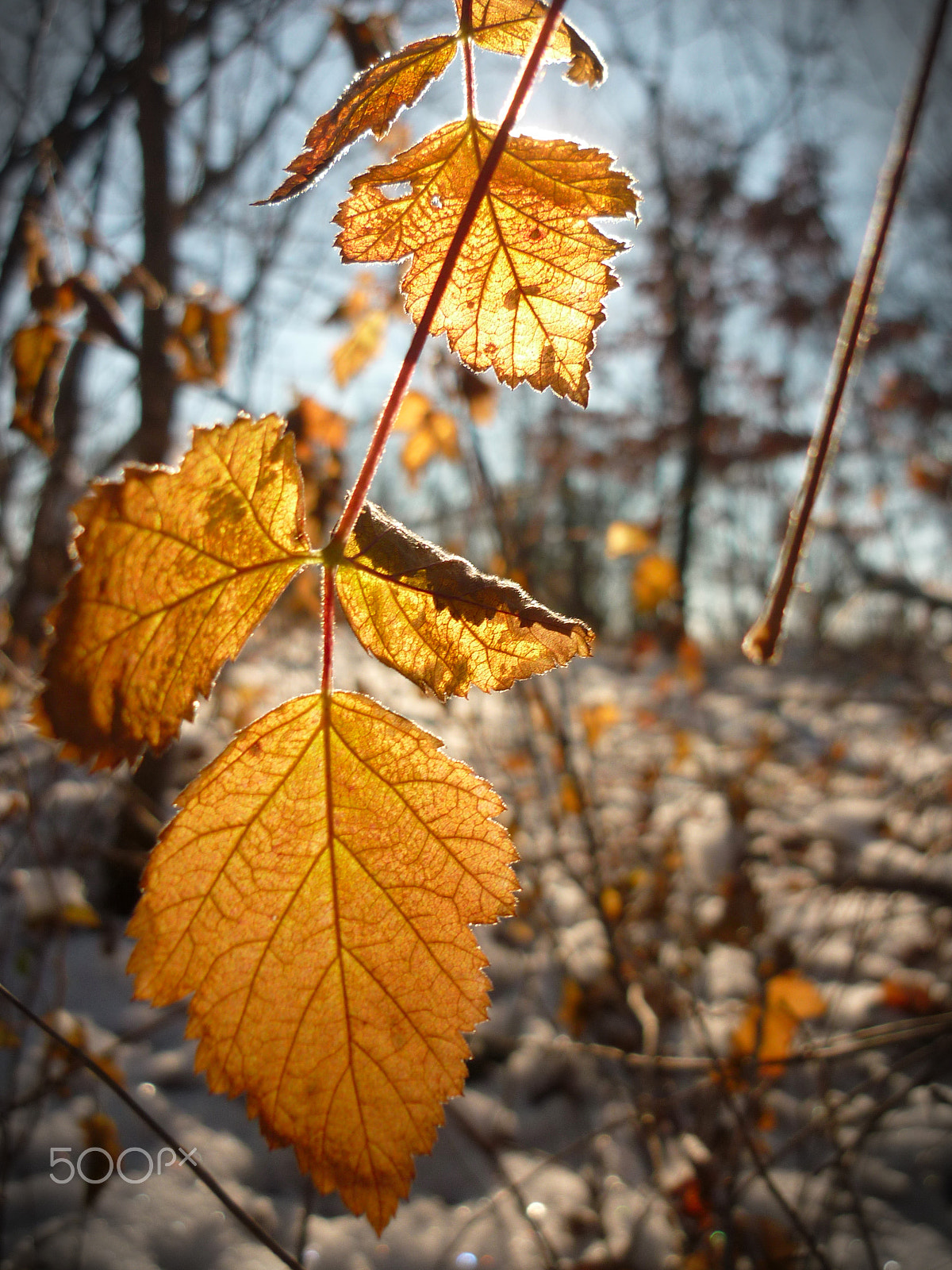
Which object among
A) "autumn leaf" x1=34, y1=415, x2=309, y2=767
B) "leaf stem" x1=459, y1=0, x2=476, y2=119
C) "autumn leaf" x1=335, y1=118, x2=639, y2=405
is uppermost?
"leaf stem" x1=459, y1=0, x2=476, y2=119

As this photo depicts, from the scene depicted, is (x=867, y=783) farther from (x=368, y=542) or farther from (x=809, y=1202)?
(x=368, y=542)

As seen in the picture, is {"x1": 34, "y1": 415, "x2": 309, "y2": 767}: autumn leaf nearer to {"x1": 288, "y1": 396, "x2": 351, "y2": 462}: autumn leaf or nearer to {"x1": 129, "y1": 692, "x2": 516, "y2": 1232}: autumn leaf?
{"x1": 129, "y1": 692, "x2": 516, "y2": 1232}: autumn leaf

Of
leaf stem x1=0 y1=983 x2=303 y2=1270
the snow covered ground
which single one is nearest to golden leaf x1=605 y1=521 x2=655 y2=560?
the snow covered ground

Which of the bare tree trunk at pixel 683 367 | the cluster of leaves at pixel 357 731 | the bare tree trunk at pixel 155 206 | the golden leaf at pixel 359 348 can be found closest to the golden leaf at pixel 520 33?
the cluster of leaves at pixel 357 731

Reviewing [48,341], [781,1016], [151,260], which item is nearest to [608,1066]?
[781,1016]

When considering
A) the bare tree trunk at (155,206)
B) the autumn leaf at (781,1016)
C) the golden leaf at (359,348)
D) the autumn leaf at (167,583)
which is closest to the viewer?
the autumn leaf at (167,583)

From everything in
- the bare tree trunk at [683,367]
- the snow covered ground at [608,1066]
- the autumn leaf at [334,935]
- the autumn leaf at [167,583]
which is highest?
the bare tree trunk at [683,367]

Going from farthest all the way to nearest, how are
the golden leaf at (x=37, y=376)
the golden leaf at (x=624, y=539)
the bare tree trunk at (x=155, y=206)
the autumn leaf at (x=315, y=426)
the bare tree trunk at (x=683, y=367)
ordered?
the bare tree trunk at (x=683, y=367)
the golden leaf at (x=624, y=539)
the bare tree trunk at (x=155, y=206)
the autumn leaf at (x=315, y=426)
the golden leaf at (x=37, y=376)

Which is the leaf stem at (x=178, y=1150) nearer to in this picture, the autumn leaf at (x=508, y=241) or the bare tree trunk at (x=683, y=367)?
the autumn leaf at (x=508, y=241)
